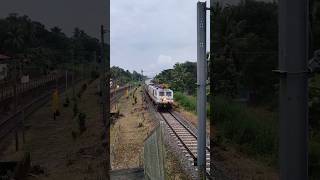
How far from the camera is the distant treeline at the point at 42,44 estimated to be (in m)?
27.9

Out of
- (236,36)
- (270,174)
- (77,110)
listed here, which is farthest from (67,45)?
(270,174)

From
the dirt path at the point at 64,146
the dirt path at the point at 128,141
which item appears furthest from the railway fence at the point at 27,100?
the dirt path at the point at 128,141

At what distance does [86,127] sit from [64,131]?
1558 mm

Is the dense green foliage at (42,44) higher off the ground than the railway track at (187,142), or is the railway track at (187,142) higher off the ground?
the dense green foliage at (42,44)

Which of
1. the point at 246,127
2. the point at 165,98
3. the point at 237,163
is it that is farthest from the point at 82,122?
the point at 165,98

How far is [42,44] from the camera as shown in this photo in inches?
1212

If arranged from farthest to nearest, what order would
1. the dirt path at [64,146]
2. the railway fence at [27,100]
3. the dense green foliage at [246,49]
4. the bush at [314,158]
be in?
the railway fence at [27,100] → the dirt path at [64,146] → the dense green foliage at [246,49] → the bush at [314,158]

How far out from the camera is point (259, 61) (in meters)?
19.4

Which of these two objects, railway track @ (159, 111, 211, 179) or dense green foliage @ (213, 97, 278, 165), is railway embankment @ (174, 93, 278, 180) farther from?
railway track @ (159, 111, 211, 179)

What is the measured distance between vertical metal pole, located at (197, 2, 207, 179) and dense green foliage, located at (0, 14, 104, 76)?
50.2ft

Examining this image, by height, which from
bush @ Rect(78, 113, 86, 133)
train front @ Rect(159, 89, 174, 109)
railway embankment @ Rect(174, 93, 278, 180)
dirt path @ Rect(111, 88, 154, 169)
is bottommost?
dirt path @ Rect(111, 88, 154, 169)

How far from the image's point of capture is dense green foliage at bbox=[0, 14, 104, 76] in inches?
1099

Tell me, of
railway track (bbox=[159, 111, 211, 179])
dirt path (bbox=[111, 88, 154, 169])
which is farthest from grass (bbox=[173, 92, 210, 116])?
railway track (bbox=[159, 111, 211, 179])

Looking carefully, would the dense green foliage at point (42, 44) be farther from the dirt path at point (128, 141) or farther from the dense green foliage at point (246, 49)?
the dense green foliage at point (246, 49)
